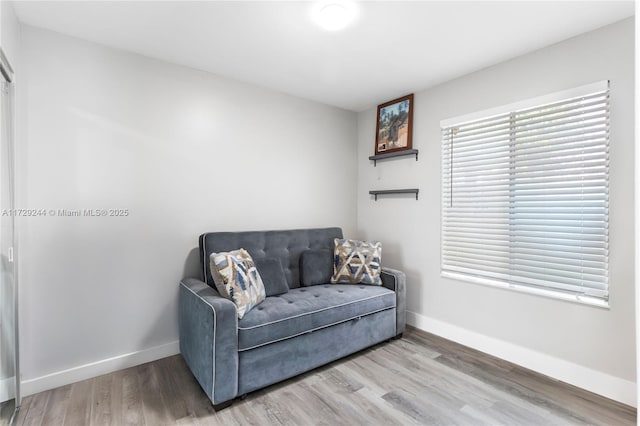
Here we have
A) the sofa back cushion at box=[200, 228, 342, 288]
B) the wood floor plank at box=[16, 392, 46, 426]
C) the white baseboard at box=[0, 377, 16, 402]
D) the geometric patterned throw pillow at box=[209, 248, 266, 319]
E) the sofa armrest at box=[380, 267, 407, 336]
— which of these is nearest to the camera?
the white baseboard at box=[0, 377, 16, 402]

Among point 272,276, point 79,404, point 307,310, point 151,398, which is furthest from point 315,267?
point 79,404

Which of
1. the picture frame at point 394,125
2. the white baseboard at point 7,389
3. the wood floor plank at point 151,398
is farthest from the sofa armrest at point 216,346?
the picture frame at point 394,125

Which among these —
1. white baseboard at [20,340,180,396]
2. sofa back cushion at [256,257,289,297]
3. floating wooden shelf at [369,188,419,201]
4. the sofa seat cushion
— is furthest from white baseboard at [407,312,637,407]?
white baseboard at [20,340,180,396]

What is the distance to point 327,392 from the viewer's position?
2.14m

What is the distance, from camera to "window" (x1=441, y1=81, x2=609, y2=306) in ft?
7.11

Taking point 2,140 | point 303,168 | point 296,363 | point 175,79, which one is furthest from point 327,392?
point 175,79

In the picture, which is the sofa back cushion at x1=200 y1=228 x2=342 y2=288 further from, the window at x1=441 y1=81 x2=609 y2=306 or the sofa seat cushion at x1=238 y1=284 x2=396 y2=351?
the window at x1=441 y1=81 x2=609 y2=306

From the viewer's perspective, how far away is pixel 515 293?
101 inches

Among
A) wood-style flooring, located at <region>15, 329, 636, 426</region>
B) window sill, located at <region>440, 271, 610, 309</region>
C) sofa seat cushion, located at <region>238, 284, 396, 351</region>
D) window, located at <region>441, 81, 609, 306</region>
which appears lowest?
wood-style flooring, located at <region>15, 329, 636, 426</region>

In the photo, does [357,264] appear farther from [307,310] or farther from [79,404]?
[79,404]

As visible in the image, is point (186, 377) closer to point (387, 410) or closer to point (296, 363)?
point (296, 363)

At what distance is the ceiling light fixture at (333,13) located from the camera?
188cm

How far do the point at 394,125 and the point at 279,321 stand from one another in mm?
2444

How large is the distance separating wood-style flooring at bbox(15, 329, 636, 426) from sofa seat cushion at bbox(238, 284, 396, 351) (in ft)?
1.26
